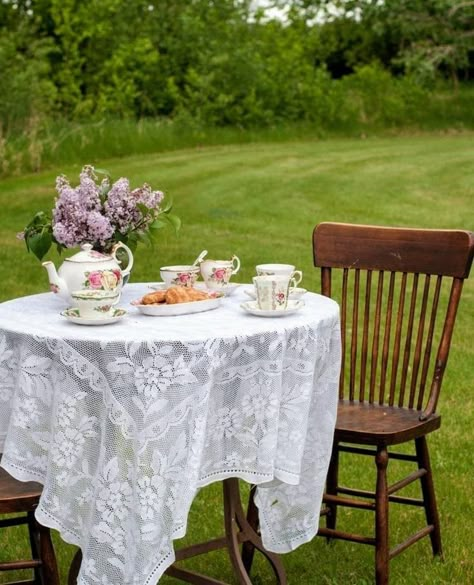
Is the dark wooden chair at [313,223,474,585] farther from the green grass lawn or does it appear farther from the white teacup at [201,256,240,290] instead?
the white teacup at [201,256,240,290]

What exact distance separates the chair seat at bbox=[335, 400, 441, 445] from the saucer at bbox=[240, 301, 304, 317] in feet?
1.92

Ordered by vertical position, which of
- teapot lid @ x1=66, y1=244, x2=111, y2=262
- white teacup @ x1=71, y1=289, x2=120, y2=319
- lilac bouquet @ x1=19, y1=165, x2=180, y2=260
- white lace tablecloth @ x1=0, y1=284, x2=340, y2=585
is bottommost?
white lace tablecloth @ x1=0, y1=284, x2=340, y2=585

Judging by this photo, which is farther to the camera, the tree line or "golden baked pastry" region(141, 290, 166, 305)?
the tree line

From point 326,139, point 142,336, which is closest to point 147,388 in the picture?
point 142,336

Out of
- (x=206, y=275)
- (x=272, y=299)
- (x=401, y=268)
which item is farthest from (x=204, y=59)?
(x=272, y=299)

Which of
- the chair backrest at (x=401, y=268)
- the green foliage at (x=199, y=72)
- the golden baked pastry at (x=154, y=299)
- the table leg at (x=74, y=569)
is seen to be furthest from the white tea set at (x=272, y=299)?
the green foliage at (x=199, y=72)

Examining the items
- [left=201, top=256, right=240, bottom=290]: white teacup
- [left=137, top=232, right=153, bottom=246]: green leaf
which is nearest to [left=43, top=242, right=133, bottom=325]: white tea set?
[left=137, top=232, right=153, bottom=246]: green leaf

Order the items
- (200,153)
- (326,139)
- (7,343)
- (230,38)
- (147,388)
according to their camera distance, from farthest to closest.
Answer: (230,38) < (326,139) < (200,153) < (7,343) < (147,388)

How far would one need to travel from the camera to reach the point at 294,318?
128 inches

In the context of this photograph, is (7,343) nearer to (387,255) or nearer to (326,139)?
(387,255)

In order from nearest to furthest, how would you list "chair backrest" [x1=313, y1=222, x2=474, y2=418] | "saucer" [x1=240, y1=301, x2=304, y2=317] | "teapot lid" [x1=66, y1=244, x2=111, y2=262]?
"saucer" [x1=240, y1=301, x2=304, y2=317], "teapot lid" [x1=66, y1=244, x2=111, y2=262], "chair backrest" [x1=313, y1=222, x2=474, y2=418]

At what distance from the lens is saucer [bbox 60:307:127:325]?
313 centimetres

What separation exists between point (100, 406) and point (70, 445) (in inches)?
5.6

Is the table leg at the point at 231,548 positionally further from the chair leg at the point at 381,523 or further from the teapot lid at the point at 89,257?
the teapot lid at the point at 89,257
